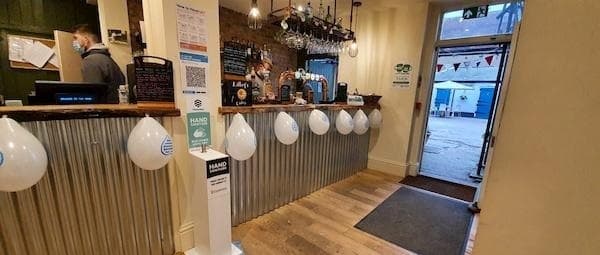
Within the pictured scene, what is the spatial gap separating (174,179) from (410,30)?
326 cm

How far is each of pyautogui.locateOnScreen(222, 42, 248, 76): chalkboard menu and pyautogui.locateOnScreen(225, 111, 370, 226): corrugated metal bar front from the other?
37cm

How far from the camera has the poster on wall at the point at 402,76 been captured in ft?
10.8

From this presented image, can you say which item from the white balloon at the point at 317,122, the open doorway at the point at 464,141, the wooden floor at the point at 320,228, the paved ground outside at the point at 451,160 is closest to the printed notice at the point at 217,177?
the wooden floor at the point at 320,228

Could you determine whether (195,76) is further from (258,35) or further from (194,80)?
(258,35)

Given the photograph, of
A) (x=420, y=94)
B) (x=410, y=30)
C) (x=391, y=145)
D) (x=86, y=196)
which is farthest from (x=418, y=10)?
(x=86, y=196)

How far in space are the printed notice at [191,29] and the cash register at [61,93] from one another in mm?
674

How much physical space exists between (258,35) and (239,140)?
3630mm

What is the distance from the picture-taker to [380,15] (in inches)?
136

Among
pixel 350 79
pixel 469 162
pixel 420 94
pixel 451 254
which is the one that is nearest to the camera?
pixel 451 254

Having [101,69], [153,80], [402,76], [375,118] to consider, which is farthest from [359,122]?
[101,69]

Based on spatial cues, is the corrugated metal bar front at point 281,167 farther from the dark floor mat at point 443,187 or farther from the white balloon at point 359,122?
the dark floor mat at point 443,187

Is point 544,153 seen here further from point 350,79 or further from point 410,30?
point 350,79

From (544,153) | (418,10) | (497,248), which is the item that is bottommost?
(497,248)

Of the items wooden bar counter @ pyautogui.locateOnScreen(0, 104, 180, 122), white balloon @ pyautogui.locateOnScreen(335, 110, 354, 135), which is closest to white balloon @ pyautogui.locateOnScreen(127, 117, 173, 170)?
wooden bar counter @ pyautogui.locateOnScreen(0, 104, 180, 122)
